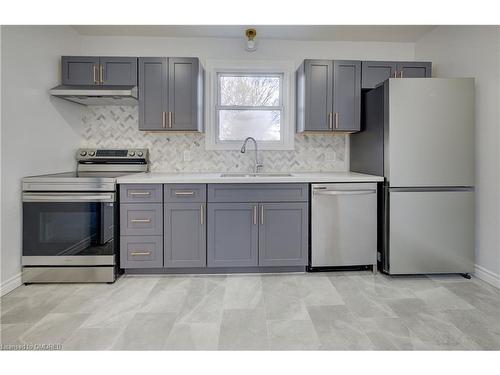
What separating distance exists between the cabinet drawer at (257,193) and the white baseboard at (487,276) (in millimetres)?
1710

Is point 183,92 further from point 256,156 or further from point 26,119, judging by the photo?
point 26,119

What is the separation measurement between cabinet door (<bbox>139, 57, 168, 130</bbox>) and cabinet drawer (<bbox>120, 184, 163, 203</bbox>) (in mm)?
699

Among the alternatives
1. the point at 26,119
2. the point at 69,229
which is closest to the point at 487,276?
the point at 69,229

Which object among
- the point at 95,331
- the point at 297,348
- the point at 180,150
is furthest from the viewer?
the point at 180,150

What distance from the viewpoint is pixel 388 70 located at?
10.9ft

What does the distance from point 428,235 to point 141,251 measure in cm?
264

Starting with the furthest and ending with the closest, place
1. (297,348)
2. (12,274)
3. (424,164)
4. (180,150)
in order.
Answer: (180,150) → (424,164) → (12,274) → (297,348)

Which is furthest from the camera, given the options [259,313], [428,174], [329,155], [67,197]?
[329,155]

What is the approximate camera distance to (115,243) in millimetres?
2840

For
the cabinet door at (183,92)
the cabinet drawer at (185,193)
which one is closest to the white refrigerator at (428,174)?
the cabinet drawer at (185,193)

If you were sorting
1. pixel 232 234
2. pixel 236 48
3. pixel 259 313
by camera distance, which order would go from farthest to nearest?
pixel 236 48 → pixel 232 234 → pixel 259 313
